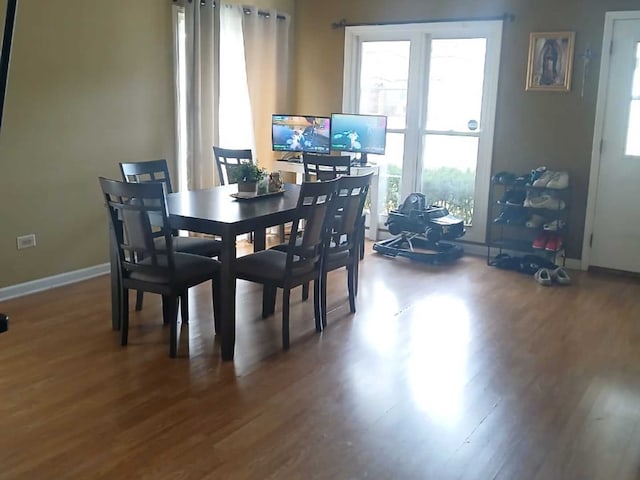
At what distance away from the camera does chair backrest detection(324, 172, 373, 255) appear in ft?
13.0

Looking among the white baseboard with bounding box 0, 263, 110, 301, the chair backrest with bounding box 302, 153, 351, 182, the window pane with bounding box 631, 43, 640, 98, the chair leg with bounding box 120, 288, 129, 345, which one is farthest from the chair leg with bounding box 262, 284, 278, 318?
the window pane with bounding box 631, 43, 640, 98

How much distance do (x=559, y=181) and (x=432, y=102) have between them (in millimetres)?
1524

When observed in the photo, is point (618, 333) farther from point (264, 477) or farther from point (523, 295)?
point (264, 477)

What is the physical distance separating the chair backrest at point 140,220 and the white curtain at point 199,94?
219 centimetres

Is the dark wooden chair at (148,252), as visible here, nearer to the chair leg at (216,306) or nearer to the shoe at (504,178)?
the chair leg at (216,306)

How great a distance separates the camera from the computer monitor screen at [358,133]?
6277 mm

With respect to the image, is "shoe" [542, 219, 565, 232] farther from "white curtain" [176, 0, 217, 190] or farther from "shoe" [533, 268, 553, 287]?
"white curtain" [176, 0, 217, 190]

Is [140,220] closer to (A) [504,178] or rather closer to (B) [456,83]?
(A) [504,178]

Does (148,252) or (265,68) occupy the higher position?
(265,68)

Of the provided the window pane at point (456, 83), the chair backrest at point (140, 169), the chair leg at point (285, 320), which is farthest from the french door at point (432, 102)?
the chair leg at point (285, 320)

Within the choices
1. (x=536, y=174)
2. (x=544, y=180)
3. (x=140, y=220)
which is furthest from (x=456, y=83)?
(x=140, y=220)

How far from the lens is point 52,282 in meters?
4.78

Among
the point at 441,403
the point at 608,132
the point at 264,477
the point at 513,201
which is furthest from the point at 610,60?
the point at 264,477

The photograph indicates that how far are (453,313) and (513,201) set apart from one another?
69.7 inches
